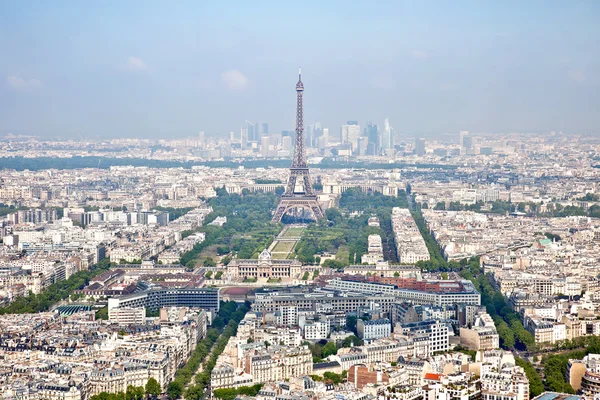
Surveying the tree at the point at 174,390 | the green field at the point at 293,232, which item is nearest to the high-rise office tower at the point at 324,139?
the green field at the point at 293,232

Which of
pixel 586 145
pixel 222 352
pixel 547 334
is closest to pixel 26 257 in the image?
pixel 222 352

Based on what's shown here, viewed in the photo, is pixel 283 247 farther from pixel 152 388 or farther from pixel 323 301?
pixel 152 388

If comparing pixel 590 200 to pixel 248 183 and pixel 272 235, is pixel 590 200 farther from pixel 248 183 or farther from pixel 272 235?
pixel 248 183

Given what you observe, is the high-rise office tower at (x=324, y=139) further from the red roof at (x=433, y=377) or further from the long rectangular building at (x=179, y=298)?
the red roof at (x=433, y=377)

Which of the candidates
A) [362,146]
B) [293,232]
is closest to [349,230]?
[293,232]

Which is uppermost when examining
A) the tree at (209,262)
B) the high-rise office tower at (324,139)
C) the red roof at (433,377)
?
the high-rise office tower at (324,139)

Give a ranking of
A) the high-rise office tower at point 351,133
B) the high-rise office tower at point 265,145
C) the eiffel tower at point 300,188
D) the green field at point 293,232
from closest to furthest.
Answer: the green field at point 293,232, the eiffel tower at point 300,188, the high-rise office tower at point 265,145, the high-rise office tower at point 351,133
